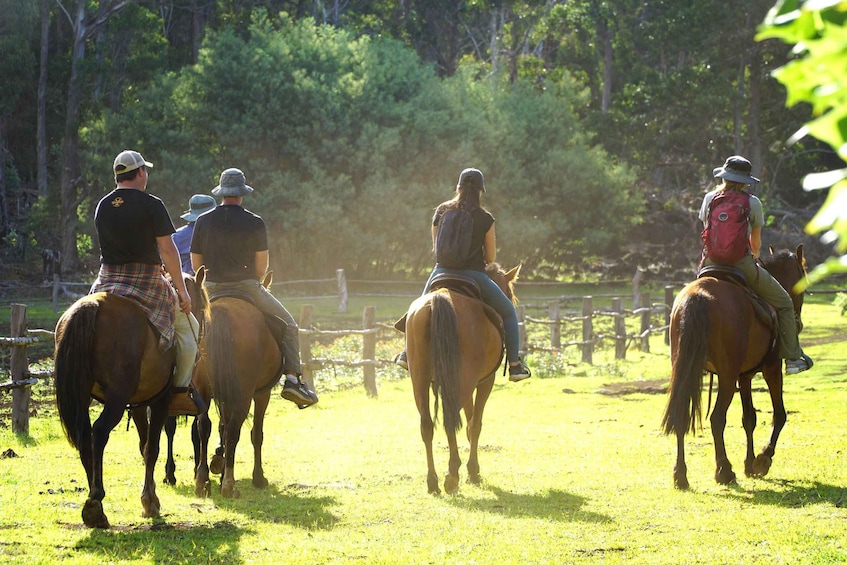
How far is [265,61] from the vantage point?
122 feet

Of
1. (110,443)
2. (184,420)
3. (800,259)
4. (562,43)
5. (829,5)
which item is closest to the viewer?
(829,5)

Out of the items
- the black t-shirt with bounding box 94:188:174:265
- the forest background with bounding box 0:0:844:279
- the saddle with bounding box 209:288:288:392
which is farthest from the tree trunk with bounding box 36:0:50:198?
the black t-shirt with bounding box 94:188:174:265

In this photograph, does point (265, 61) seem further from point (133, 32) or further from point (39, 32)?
point (39, 32)

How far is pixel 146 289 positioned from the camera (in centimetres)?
719

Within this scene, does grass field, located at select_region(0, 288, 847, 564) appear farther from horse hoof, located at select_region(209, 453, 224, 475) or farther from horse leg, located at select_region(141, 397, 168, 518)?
horse hoof, located at select_region(209, 453, 224, 475)

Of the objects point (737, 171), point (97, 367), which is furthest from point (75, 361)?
point (737, 171)

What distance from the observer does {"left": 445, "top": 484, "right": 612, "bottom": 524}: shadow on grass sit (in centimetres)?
750

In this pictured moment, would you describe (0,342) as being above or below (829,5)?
below

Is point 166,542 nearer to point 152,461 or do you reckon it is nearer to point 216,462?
point 152,461

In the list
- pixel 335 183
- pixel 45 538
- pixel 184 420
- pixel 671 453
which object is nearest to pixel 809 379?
pixel 671 453

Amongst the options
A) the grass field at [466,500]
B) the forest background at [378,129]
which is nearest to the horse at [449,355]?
the grass field at [466,500]

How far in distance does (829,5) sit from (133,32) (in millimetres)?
43125

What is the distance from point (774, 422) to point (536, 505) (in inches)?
102

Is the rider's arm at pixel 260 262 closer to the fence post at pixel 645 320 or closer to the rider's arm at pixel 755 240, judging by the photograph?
the rider's arm at pixel 755 240
